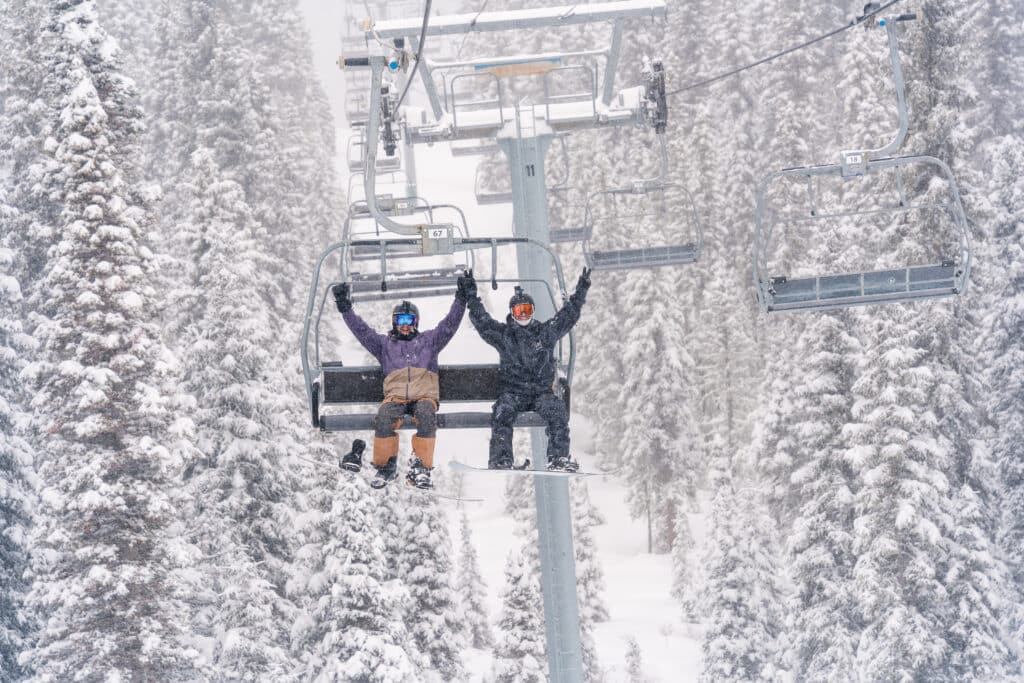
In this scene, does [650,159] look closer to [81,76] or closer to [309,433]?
[309,433]

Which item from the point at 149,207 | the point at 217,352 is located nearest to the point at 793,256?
the point at 217,352

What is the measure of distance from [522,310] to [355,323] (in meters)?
1.49

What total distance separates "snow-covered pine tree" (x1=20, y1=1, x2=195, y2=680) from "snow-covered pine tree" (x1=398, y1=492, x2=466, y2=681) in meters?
7.77

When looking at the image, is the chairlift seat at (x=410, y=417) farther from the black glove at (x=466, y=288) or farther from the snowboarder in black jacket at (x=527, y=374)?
the black glove at (x=466, y=288)

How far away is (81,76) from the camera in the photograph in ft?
67.3

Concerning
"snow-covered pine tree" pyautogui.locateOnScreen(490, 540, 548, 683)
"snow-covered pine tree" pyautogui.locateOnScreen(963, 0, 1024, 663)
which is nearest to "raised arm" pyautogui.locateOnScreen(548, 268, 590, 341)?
"snow-covered pine tree" pyautogui.locateOnScreen(963, 0, 1024, 663)

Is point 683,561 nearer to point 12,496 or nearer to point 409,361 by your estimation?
point 12,496

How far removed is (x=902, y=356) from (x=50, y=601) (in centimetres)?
1620

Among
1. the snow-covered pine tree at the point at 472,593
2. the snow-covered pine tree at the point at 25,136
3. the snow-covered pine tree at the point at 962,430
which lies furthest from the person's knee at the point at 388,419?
the snow-covered pine tree at the point at 472,593

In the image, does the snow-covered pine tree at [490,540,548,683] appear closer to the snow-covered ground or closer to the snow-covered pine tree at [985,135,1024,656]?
the snow-covered ground

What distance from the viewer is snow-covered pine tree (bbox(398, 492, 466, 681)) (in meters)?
27.5

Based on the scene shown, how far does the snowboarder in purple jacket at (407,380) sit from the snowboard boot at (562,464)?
1.09 m

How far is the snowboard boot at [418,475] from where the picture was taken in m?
10.8

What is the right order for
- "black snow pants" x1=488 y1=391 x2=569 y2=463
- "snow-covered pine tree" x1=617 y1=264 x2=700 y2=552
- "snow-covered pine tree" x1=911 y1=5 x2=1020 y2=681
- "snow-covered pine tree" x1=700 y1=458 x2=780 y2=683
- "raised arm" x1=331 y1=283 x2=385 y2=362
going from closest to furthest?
"raised arm" x1=331 y1=283 x2=385 y2=362 → "black snow pants" x1=488 y1=391 x2=569 y2=463 → "snow-covered pine tree" x1=911 y1=5 x2=1020 y2=681 → "snow-covered pine tree" x1=700 y1=458 x2=780 y2=683 → "snow-covered pine tree" x1=617 y1=264 x2=700 y2=552
